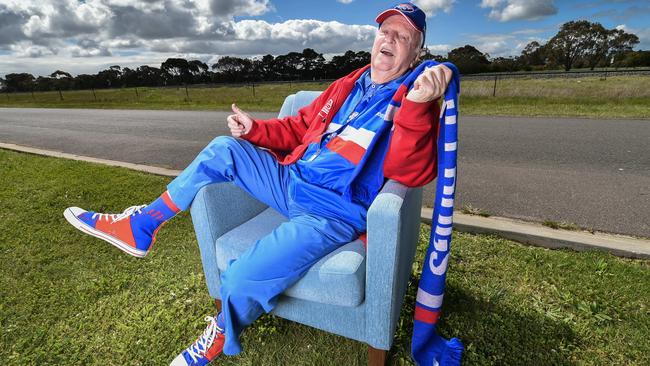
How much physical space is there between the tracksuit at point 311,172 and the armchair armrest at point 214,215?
0.06 m

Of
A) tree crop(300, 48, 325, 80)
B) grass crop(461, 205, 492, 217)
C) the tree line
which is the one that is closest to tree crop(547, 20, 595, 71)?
the tree line

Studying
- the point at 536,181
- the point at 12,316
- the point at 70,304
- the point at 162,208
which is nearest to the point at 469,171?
the point at 536,181

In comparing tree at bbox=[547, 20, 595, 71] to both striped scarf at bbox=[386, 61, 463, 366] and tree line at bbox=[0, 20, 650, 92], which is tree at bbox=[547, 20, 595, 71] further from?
striped scarf at bbox=[386, 61, 463, 366]

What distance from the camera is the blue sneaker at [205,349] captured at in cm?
196

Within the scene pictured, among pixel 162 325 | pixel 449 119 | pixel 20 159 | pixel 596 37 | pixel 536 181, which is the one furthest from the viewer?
pixel 596 37

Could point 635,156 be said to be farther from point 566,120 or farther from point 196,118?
point 196,118

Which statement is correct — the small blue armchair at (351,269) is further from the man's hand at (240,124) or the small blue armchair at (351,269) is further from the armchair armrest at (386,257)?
the man's hand at (240,124)

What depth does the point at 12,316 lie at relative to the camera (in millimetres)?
2467

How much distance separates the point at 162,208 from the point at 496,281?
7.19ft

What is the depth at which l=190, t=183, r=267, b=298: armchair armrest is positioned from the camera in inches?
82.3

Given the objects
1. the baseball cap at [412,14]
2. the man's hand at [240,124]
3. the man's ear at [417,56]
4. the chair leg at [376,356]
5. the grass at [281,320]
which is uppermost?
the baseball cap at [412,14]

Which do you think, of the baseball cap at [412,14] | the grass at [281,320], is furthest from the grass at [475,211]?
the baseball cap at [412,14]

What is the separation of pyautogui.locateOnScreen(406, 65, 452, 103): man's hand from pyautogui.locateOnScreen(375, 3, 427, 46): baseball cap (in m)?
0.44

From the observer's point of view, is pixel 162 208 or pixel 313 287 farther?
pixel 162 208
